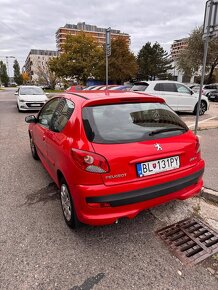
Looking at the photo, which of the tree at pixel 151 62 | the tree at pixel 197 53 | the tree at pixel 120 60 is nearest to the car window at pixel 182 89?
the tree at pixel 197 53

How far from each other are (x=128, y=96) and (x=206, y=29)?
3.14 m

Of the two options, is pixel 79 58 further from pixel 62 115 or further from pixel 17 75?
pixel 17 75

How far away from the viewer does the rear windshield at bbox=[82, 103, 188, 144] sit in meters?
2.42

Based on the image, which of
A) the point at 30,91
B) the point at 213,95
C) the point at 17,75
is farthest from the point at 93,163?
the point at 17,75

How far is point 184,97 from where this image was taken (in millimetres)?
10812

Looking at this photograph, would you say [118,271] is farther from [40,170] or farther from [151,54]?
[151,54]

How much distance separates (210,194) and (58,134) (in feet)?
7.76

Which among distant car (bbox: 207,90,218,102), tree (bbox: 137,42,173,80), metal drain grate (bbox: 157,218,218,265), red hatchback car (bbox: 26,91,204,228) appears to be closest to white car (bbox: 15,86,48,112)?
red hatchback car (bbox: 26,91,204,228)

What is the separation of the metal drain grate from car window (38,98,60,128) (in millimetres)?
2297

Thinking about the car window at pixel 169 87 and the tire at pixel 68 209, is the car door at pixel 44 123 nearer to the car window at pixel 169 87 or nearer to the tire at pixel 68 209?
the tire at pixel 68 209

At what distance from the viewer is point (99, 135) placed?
2391mm

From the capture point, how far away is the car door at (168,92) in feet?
34.8

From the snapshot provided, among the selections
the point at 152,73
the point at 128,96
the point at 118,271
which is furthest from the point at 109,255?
the point at 152,73

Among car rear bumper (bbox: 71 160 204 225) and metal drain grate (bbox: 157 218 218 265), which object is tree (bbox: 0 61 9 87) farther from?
metal drain grate (bbox: 157 218 218 265)
